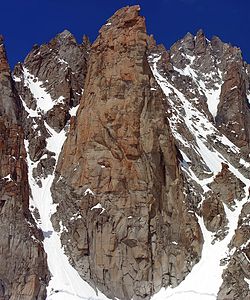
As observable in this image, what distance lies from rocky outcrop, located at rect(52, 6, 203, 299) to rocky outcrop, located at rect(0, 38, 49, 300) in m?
4.50

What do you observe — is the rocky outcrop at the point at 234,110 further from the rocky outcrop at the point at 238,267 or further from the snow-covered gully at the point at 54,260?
the snow-covered gully at the point at 54,260

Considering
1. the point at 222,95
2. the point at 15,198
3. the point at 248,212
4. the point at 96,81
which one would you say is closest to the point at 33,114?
the point at 96,81

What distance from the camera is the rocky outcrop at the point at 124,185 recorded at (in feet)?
228

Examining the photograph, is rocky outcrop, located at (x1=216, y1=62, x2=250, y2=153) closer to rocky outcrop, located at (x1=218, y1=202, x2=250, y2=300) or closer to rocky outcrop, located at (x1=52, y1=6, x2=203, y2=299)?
rocky outcrop, located at (x1=52, y1=6, x2=203, y2=299)

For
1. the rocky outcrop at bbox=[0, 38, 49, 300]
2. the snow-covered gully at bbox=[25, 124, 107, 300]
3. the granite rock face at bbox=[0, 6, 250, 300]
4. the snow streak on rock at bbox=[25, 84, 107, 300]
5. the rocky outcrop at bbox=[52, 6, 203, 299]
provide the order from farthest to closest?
the rocky outcrop at bbox=[52, 6, 203, 299], the granite rock face at bbox=[0, 6, 250, 300], the snow streak on rock at bbox=[25, 84, 107, 300], the snow-covered gully at bbox=[25, 124, 107, 300], the rocky outcrop at bbox=[0, 38, 49, 300]

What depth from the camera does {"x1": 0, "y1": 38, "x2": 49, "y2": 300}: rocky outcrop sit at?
6331 cm

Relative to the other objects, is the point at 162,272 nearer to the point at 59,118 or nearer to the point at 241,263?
the point at 241,263

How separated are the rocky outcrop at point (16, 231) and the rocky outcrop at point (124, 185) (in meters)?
4.50

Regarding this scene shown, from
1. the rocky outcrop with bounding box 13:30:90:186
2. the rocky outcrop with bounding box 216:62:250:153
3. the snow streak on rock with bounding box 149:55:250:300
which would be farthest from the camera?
the rocky outcrop with bounding box 216:62:250:153

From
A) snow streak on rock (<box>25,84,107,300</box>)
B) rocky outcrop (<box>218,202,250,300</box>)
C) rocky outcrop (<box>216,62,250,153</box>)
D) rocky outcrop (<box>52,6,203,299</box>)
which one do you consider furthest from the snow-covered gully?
rocky outcrop (<box>216,62,250,153</box>)

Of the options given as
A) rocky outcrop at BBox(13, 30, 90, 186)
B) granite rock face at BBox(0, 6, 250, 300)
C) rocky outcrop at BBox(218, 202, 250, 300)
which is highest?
rocky outcrop at BBox(13, 30, 90, 186)

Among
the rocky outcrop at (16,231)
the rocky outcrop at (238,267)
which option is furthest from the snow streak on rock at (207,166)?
the rocky outcrop at (16,231)

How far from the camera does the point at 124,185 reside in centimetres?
7319

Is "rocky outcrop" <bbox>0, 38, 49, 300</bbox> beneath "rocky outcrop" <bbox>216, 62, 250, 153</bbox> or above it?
beneath
